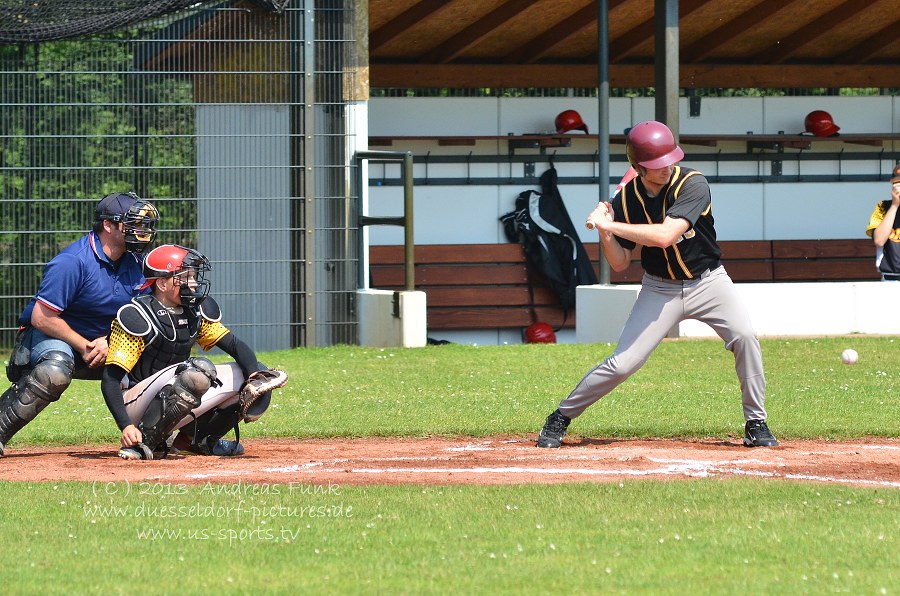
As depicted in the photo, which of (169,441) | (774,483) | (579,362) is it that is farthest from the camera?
(579,362)

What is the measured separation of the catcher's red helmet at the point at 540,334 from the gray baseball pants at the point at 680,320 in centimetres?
1048

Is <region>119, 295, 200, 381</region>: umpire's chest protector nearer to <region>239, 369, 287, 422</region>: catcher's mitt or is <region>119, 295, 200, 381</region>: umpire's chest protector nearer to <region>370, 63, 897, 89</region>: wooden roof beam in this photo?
<region>239, 369, 287, 422</region>: catcher's mitt

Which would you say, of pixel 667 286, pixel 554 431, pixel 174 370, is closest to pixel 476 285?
pixel 554 431

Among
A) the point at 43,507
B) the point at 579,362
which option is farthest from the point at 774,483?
the point at 579,362

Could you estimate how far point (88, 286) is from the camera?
7340 mm

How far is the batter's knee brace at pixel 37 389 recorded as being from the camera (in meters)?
7.23

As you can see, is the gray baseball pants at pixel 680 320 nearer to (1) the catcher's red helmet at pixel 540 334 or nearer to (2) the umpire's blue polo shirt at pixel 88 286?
(2) the umpire's blue polo shirt at pixel 88 286

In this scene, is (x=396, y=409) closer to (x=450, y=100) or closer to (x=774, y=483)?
(x=774, y=483)

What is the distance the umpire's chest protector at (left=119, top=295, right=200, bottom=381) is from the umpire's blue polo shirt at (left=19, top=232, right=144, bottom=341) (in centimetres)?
23

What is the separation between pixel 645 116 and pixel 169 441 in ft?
43.6

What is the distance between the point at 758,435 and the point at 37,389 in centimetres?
403

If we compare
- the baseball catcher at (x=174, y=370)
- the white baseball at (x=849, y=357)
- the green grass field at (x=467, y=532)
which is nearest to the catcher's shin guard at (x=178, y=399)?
the baseball catcher at (x=174, y=370)

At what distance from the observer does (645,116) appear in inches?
794

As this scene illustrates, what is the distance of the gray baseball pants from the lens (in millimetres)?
7531
